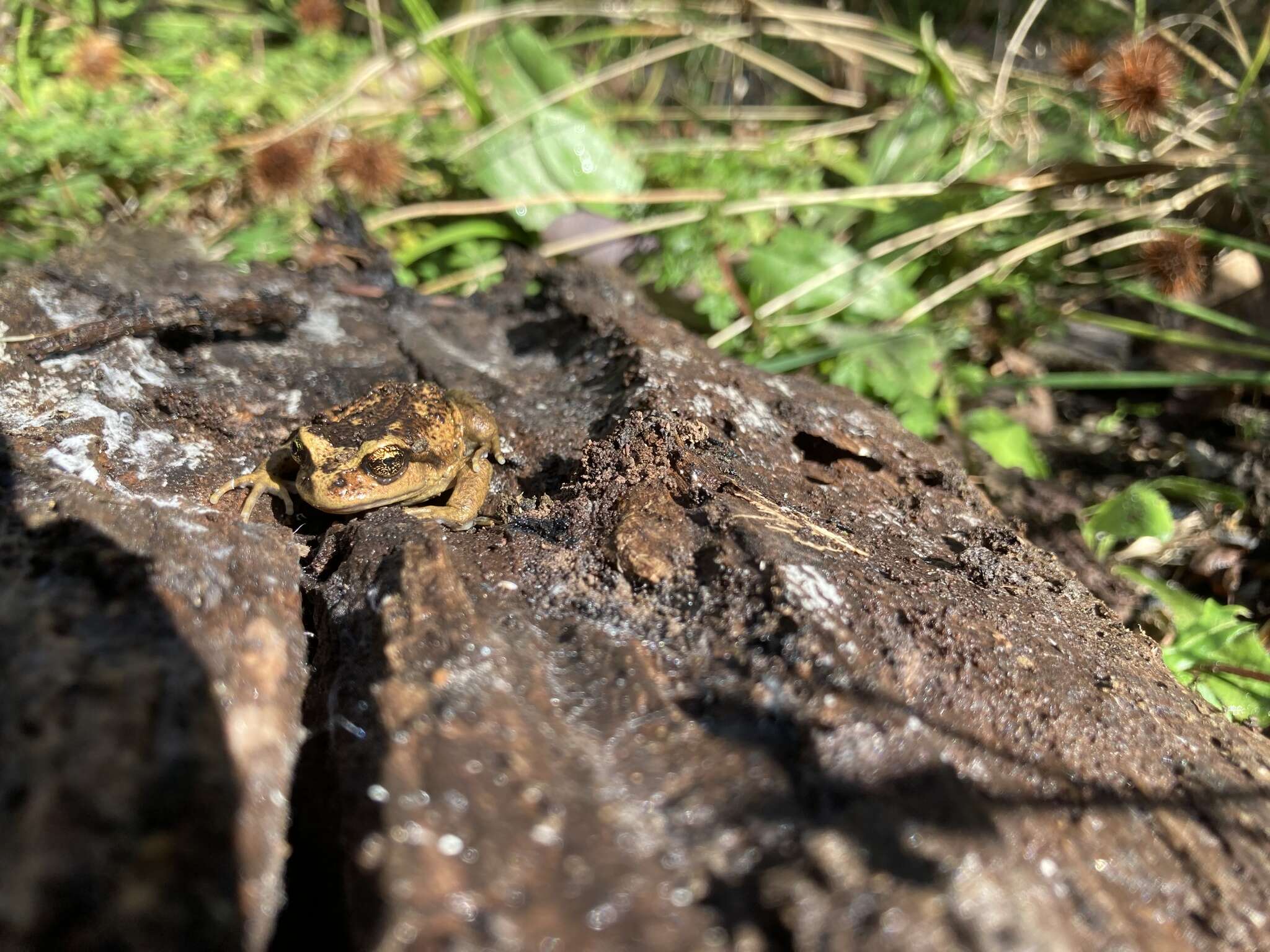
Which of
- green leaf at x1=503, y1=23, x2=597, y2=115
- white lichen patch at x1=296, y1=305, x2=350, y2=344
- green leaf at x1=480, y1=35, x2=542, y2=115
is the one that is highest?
green leaf at x1=503, y1=23, x2=597, y2=115

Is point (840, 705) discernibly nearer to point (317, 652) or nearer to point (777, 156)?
point (317, 652)

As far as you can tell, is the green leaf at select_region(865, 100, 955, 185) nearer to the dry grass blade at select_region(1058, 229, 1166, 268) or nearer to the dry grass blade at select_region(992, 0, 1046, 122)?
the dry grass blade at select_region(992, 0, 1046, 122)

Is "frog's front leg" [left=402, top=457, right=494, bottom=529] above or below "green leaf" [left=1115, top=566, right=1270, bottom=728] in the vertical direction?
below

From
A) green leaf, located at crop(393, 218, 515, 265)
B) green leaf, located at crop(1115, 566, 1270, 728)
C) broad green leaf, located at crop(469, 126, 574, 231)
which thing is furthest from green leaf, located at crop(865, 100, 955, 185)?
green leaf, located at crop(1115, 566, 1270, 728)

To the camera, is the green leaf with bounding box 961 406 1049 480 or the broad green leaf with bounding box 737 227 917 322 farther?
the broad green leaf with bounding box 737 227 917 322

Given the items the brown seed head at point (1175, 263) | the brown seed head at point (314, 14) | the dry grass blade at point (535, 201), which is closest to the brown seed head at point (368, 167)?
the dry grass blade at point (535, 201)

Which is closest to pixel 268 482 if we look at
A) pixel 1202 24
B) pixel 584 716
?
pixel 584 716

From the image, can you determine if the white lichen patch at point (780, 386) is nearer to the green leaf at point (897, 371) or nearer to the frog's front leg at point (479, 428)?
the green leaf at point (897, 371)
